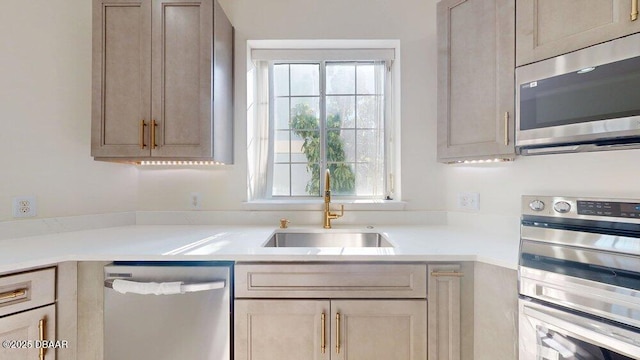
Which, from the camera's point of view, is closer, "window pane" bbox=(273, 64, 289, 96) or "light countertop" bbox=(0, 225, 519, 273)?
"light countertop" bbox=(0, 225, 519, 273)

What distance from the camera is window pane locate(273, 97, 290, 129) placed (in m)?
2.23

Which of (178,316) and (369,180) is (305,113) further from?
(178,316)

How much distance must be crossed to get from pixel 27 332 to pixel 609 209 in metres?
2.40

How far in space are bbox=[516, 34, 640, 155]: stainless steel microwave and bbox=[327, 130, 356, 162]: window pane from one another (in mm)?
1148

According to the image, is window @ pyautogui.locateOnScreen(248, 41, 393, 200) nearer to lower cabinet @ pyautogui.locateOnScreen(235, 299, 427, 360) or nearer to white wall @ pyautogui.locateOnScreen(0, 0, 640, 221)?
white wall @ pyautogui.locateOnScreen(0, 0, 640, 221)

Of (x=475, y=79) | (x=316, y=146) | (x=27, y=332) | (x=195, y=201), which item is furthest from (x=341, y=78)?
(x=27, y=332)

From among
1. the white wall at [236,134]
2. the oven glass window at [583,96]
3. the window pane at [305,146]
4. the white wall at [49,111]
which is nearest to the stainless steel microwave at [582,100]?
the oven glass window at [583,96]

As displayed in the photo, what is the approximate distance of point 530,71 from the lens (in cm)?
124

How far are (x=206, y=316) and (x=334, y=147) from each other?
1472 millimetres

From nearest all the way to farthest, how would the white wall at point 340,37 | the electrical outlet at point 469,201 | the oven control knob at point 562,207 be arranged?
1. the oven control knob at point 562,207
2. the electrical outlet at point 469,201
3. the white wall at point 340,37

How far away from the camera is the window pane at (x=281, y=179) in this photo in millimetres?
2217

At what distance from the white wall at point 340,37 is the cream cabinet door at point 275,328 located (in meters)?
0.92

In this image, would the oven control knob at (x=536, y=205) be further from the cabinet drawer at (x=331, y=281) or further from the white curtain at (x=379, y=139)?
the white curtain at (x=379, y=139)

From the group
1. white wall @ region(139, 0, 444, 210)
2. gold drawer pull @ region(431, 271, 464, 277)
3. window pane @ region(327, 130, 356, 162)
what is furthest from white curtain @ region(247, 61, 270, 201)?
gold drawer pull @ region(431, 271, 464, 277)
